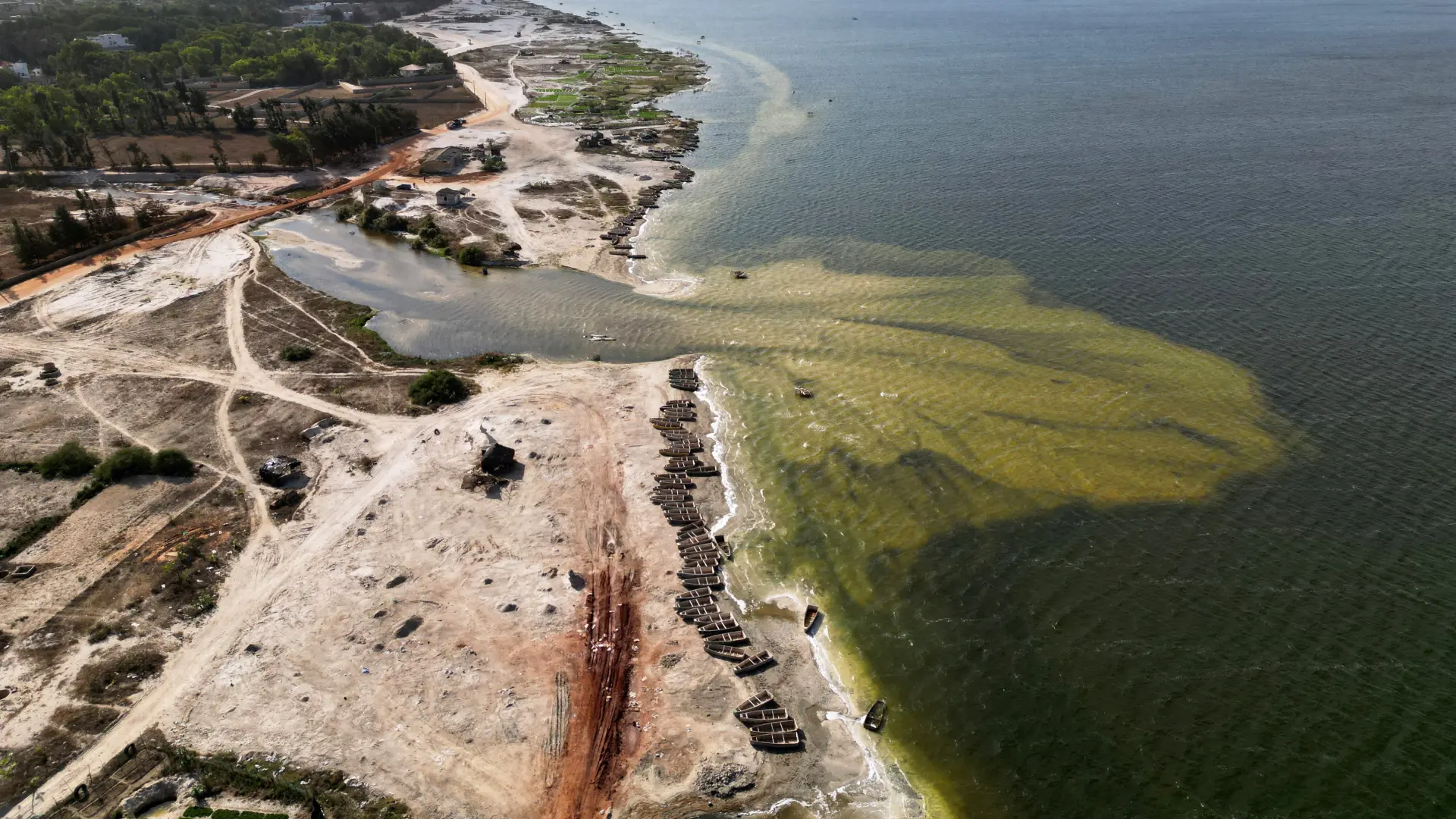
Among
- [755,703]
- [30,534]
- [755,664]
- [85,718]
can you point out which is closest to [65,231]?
[30,534]

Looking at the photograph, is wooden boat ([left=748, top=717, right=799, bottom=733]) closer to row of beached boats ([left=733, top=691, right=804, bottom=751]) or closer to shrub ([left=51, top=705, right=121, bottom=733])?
row of beached boats ([left=733, top=691, right=804, bottom=751])

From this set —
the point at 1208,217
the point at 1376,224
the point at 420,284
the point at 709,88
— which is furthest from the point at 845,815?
the point at 709,88

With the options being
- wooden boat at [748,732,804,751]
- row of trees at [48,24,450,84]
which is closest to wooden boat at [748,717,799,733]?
wooden boat at [748,732,804,751]

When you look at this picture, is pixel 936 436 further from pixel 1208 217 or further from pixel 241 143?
pixel 241 143

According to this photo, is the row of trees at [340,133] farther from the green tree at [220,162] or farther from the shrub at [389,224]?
the shrub at [389,224]

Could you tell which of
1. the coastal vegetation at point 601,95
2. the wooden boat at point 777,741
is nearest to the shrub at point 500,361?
the wooden boat at point 777,741

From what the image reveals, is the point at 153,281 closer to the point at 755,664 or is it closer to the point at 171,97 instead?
the point at 755,664
